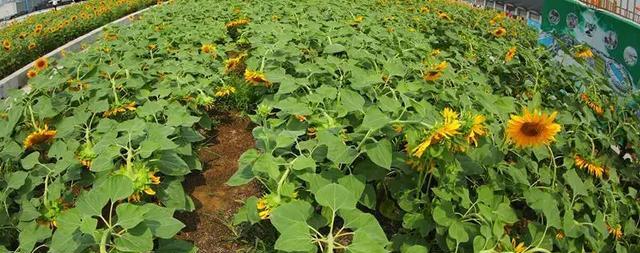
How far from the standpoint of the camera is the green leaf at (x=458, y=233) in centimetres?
159

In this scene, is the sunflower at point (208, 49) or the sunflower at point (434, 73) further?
the sunflower at point (208, 49)

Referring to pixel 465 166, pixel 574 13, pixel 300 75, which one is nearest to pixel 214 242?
pixel 465 166

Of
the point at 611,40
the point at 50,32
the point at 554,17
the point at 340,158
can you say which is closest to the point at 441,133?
the point at 340,158

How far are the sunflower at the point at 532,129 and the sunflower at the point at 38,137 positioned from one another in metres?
1.72

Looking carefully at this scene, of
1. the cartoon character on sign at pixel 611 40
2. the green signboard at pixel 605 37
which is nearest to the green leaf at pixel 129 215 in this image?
the green signboard at pixel 605 37

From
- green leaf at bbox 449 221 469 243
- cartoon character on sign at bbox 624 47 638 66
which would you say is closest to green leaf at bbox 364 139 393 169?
green leaf at bbox 449 221 469 243

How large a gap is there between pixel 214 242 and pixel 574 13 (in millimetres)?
6318

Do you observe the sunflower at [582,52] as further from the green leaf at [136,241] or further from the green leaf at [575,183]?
the green leaf at [136,241]

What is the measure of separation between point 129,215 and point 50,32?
8199 mm

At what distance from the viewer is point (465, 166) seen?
5.78ft

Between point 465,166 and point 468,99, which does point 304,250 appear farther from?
point 468,99

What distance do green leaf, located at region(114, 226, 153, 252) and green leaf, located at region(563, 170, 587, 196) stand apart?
4.55 ft

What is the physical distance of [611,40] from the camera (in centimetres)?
572

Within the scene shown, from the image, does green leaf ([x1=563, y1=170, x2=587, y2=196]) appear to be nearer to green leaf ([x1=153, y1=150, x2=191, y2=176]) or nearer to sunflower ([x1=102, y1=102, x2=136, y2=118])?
green leaf ([x1=153, y1=150, x2=191, y2=176])
